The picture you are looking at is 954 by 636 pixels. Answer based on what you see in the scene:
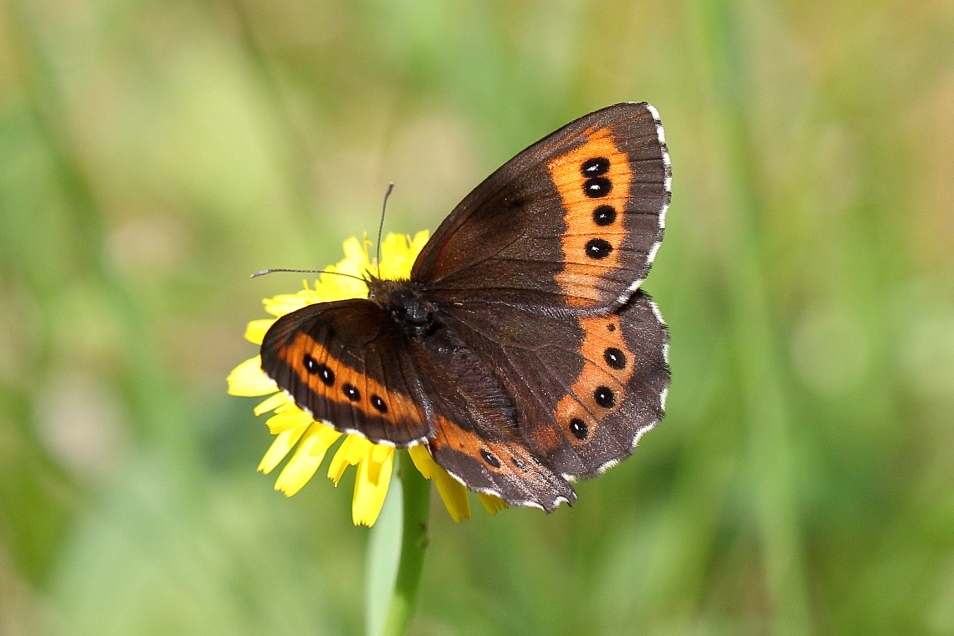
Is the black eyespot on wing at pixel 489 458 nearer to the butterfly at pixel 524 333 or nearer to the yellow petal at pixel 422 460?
the butterfly at pixel 524 333

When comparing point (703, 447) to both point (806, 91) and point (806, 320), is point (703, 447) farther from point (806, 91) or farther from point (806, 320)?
point (806, 91)

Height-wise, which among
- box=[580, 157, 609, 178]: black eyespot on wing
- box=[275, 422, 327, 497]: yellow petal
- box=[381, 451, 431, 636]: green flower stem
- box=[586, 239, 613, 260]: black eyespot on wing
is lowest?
box=[381, 451, 431, 636]: green flower stem

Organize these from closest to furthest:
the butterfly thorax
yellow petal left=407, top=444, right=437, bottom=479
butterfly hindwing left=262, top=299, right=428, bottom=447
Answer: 1. butterfly hindwing left=262, top=299, right=428, bottom=447
2. yellow petal left=407, top=444, right=437, bottom=479
3. the butterfly thorax

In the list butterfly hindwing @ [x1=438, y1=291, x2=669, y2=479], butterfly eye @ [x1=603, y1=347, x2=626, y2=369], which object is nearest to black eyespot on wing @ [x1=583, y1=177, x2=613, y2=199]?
butterfly hindwing @ [x1=438, y1=291, x2=669, y2=479]

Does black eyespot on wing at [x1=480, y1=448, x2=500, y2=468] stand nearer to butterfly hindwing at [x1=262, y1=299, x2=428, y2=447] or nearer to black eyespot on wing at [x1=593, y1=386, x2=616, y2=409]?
butterfly hindwing at [x1=262, y1=299, x2=428, y2=447]

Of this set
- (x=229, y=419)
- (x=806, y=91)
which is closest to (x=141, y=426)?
(x=229, y=419)

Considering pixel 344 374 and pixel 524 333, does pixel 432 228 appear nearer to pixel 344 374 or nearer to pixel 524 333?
pixel 524 333

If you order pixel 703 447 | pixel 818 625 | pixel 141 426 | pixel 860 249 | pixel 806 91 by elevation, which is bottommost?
pixel 818 625
